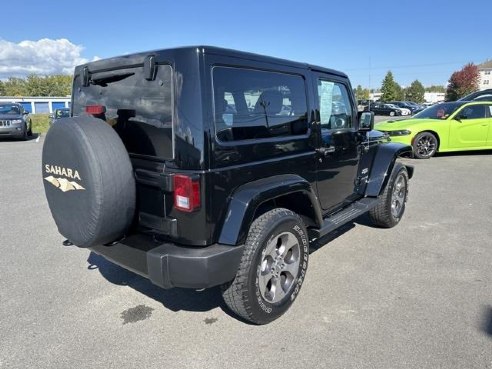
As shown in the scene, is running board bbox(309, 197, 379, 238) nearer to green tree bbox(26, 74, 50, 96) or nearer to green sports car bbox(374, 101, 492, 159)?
green sports car bbox(374, 101, 492, 159)

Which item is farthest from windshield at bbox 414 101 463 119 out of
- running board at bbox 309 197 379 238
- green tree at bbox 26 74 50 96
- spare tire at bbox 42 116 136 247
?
green tree at bbox 26 74 50 96

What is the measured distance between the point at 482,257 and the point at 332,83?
2.44 metres

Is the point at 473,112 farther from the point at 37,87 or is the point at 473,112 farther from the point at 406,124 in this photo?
the point at 37,87

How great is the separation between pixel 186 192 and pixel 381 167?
10.2ft

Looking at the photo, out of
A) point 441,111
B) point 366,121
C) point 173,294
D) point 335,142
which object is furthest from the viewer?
point 441,111

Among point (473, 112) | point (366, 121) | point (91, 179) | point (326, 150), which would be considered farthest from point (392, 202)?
point (473, 112)

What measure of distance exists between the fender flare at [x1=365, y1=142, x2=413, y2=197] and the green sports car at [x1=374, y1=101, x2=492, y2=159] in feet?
19.8

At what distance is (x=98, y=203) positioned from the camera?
8.18 ft

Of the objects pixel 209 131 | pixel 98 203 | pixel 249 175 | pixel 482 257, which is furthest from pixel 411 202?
pixel 98 203

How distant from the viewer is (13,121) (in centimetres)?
1579

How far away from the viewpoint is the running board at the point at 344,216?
3.58 metres

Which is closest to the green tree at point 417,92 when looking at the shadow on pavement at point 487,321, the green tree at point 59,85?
the green tree at point 59,85

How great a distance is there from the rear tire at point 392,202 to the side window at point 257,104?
76.6 inches

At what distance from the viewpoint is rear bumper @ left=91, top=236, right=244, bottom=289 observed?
8.14ft
